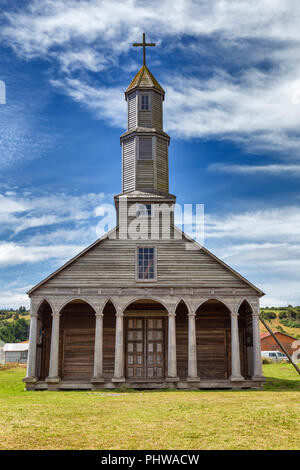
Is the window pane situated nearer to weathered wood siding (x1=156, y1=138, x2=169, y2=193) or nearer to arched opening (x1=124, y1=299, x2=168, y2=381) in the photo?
arched opening (x1=124, y1=299, x2=168, y2=381)

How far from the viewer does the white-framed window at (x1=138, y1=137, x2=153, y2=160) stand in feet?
92.5

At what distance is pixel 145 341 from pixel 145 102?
15243mm

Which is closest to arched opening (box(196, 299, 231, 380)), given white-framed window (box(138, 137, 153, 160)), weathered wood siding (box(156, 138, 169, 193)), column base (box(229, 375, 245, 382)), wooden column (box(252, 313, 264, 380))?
wooden column (box(252, 313, 264, 380))

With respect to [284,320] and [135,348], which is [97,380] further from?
[284,320]

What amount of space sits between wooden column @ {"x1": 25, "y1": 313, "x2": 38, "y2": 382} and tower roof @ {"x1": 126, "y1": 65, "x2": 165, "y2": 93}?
16.2 m

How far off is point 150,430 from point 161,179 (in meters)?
19.4

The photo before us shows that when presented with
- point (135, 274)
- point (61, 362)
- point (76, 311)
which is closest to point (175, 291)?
point (135, 274)

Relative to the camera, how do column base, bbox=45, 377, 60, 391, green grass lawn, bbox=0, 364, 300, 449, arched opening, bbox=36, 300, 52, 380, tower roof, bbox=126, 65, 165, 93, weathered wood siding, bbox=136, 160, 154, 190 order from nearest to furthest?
green grass lawn, bbox=0, 364, 300, 449, column base, bbox=45, 377, 60, 391, arched opening, bbox=36, 300, 52, 380, weathered wood siding, bbox=136, 160, 154, 190, tower roof, bbox=126, 65, 165, 93

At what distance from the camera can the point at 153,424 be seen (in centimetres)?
1116

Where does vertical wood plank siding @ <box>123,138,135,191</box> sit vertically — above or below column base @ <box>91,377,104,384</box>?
above

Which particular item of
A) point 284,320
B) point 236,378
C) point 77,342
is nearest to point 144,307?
point 77,342

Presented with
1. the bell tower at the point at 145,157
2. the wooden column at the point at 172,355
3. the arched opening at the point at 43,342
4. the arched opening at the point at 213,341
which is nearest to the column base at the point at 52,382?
the arched opening at the point at 43,342
